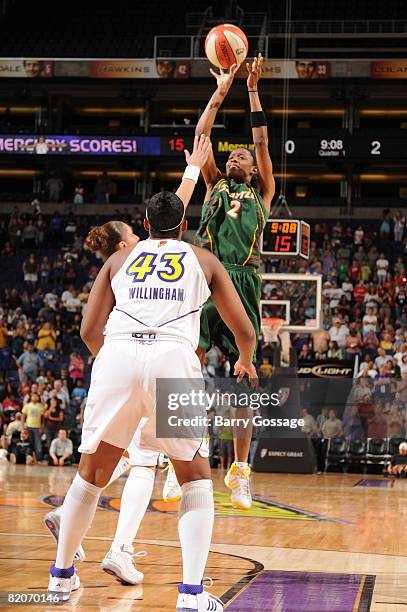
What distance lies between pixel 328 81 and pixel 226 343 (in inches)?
1064

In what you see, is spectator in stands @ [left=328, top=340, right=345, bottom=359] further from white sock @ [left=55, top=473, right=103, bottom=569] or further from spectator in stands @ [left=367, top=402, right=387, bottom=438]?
white sock @ [left=55, top=473, right=103, bottom=569]

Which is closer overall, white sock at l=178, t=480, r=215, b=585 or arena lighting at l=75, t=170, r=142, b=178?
white sock at l=178, t=480, r=215, b=585

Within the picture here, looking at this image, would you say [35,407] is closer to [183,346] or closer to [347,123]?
[183,346]

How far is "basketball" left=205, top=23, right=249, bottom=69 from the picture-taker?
23.2ft

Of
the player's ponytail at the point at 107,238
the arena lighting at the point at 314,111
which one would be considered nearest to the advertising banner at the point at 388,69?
the arena lighting at the point at 314,111

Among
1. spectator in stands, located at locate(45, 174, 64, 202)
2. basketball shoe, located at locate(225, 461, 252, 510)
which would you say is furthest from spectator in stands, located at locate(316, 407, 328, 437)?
spectator in stands, located at locate(45, 174, 64, 202)

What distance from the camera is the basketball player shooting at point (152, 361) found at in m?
4.24

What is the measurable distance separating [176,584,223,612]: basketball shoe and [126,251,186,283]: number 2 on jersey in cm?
140

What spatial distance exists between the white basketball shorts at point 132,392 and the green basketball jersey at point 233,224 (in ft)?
7.87

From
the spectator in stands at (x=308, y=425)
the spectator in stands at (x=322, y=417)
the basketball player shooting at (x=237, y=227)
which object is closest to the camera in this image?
the basketball player shooting at (x=237, y=227)

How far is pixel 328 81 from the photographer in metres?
32.2

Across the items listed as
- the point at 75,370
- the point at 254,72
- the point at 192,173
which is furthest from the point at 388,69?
the point at 192,173

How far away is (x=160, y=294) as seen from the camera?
4.33m

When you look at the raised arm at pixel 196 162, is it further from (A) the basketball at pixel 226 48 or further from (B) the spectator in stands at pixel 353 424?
(B) the spectator in stands at pixel 353 424
